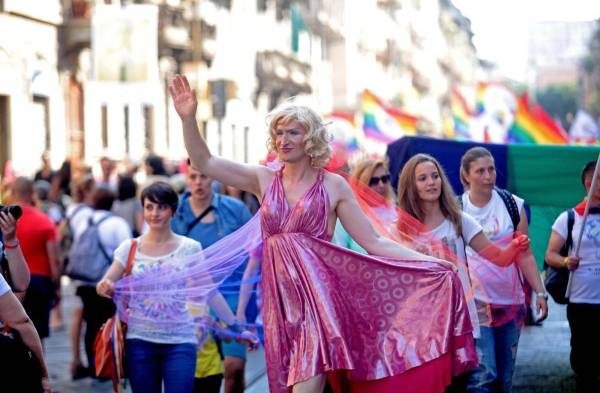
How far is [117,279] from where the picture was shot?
7.13 metres

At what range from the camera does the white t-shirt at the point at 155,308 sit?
695 centimetres

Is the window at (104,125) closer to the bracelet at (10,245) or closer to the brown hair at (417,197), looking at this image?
the brown hair at (417,197)

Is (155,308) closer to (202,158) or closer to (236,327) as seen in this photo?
(236,327)

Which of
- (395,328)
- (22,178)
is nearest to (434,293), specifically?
(395,328)

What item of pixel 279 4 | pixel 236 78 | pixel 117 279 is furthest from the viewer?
pixel 279 4

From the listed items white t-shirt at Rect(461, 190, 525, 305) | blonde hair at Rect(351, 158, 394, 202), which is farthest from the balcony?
white t-shirt at Rect(461, 190, 525, 305)

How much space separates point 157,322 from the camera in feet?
22.9

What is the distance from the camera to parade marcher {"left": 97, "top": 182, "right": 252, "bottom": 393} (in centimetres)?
688

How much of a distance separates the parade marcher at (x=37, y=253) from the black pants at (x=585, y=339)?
12.4ft

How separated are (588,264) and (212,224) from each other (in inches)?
93.0

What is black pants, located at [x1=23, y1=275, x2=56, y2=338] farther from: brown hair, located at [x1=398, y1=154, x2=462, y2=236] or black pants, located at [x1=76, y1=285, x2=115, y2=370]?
brown hair, located at [x1=398, y1=154, x2=462, y2=236]

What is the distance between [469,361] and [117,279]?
6.86ft

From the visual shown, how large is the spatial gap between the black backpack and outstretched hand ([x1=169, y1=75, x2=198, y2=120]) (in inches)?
130

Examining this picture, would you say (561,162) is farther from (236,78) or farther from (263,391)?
(236,78)
